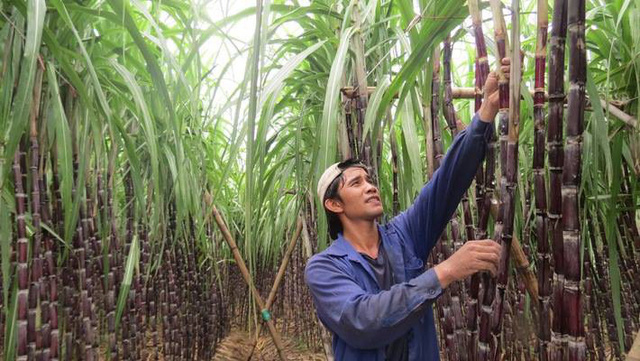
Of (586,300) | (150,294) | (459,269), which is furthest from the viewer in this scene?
(150,294)

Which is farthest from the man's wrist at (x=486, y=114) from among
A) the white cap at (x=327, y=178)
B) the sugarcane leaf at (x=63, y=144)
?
the sugarcane leaf at (x=63, y=144)

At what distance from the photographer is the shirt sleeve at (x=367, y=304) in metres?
0.74

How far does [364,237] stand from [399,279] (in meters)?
0.12

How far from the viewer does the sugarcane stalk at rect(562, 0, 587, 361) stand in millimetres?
391

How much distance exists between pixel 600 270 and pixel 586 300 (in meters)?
0.12

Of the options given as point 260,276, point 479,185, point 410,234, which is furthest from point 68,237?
point 260,276

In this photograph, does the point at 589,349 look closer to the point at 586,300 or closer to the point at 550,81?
the point at 586,300

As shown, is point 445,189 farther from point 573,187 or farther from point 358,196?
point 573,187

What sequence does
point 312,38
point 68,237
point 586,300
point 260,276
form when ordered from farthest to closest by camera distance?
1. point 260,276
2. point 312,38
3. point 586,300
4. point 68,237

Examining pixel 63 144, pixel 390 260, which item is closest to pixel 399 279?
pixel 390 260

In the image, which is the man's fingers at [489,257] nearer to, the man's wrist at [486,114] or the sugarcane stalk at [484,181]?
the sugarcane stalk at [484,181]

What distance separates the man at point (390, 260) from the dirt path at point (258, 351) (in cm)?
213

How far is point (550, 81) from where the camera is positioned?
0.42m

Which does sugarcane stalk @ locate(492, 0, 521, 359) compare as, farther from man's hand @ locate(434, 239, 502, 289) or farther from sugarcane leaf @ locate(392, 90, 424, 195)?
sugarcane leaf @ locate(392, 90, 424, 195)
